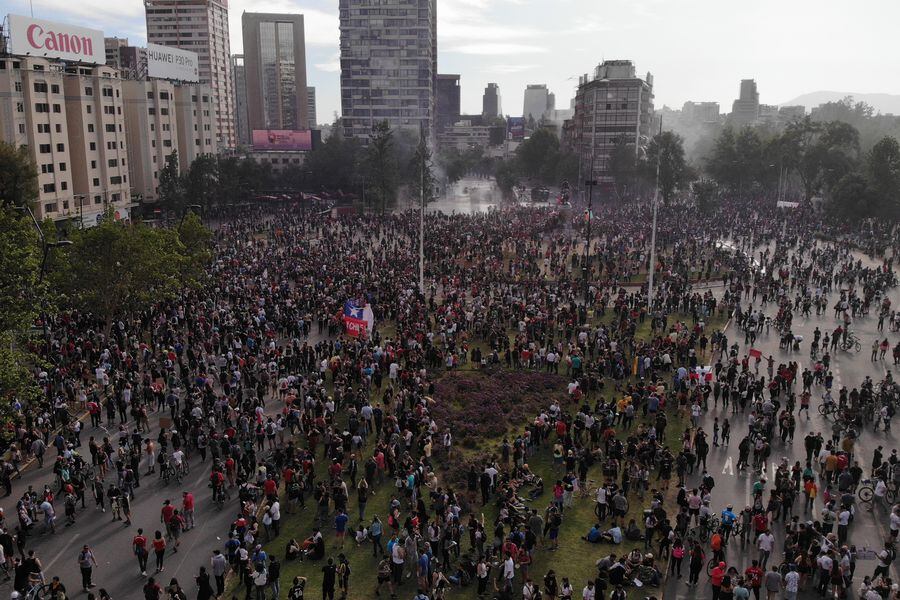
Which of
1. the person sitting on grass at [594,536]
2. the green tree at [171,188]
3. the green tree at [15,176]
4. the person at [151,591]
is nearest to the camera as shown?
the person at [151,591]

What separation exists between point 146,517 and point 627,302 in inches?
1085

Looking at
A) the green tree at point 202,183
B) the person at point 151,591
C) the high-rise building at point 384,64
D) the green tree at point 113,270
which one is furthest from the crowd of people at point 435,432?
the high-rise building at point 384,64

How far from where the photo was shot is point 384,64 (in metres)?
129

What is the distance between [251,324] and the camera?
34.7 m

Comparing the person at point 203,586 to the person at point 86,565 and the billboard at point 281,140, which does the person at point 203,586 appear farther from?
the billboard at point 281,140

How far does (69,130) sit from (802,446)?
217 ft

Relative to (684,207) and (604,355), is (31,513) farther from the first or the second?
(684,207)

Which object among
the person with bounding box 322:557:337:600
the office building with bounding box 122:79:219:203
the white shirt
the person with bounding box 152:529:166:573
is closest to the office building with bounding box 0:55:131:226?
the office building with bounding box 122:79:219:203

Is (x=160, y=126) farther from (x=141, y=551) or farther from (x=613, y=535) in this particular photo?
(x=613, y=535)

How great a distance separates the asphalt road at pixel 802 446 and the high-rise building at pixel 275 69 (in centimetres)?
17121

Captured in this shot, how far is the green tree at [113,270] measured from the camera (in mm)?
33562

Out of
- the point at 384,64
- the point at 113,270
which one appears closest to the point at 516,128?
the point at 384,64

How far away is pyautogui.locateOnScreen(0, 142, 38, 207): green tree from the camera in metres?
48.3

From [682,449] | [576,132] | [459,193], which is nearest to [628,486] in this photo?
[682,449]
